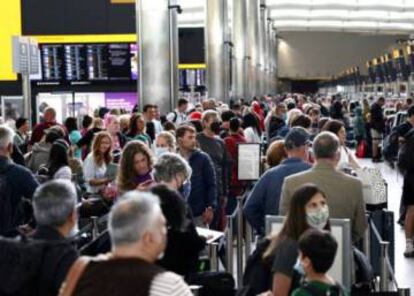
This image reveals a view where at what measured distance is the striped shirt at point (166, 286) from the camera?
378cm

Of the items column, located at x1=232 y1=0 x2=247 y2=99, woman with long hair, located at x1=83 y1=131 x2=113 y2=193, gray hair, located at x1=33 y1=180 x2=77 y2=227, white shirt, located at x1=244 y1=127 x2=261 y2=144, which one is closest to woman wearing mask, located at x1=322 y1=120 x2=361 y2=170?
woman with long hair, located at x1=83 y1=131 x2=113 y2=193

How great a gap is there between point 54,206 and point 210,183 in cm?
464

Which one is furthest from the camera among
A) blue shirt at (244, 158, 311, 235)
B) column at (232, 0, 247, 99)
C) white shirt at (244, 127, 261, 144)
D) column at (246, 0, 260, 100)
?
column at (246, 0, 260, 100)

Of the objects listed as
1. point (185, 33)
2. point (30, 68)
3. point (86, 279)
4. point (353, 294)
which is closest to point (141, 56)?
point (30, 68)

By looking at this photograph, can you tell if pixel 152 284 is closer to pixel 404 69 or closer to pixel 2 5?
pixel 2 5

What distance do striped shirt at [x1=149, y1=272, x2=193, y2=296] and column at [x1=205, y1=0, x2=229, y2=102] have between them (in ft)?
88.2

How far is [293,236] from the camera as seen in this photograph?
5305 mm

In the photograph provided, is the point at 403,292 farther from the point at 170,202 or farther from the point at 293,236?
the point at 170,202

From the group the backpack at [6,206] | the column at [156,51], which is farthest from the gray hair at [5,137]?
the column at [156,51]

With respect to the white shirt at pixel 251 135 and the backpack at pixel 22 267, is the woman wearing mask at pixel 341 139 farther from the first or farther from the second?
the backpack at pixel 22 267

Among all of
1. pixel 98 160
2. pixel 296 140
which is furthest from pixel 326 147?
pixel 98 160

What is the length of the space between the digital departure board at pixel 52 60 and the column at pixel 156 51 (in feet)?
25.7

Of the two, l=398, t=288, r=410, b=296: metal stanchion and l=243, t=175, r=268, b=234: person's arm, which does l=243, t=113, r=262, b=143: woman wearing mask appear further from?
l=398, t=288, r=410, b=296: metal stanchion

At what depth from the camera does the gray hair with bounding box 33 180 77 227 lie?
469 cm
